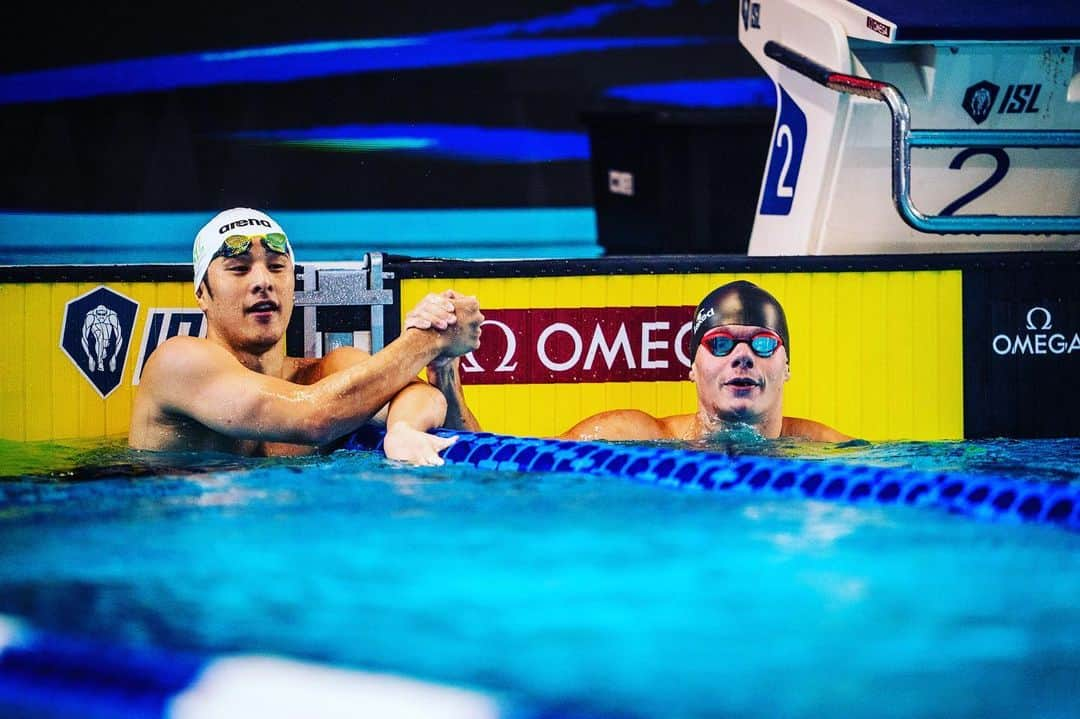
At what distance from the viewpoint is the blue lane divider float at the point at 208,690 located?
6.24ft

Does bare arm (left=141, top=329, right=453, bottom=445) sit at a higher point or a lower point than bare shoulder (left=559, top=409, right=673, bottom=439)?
higher

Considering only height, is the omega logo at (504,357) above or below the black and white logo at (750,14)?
below

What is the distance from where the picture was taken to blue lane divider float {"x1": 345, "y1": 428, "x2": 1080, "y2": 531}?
3.28 metres

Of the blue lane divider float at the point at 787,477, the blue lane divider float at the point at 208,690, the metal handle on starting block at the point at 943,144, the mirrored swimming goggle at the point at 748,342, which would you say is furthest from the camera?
the metal handle on starting block at the point at 943,144

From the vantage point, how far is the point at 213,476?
3.77m

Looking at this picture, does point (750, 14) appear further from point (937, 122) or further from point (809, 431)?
point (809, 431)

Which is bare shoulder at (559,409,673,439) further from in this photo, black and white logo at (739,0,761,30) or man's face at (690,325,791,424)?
black and white logo at (739,0,761,30)

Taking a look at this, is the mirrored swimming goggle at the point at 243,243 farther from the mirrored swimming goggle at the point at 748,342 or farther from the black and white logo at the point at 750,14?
the black and white logo at the point at 750,14

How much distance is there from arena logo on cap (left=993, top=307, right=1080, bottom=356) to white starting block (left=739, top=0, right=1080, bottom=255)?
0.31 metres

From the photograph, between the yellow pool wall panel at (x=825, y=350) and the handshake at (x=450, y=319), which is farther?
the yellow pool wall panel at (x=825, y=350)

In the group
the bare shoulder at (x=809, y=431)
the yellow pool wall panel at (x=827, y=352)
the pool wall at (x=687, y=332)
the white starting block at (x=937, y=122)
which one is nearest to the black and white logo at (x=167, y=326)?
the pool wall at (x=687, y=332)

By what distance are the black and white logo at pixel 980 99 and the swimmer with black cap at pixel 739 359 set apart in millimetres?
1223

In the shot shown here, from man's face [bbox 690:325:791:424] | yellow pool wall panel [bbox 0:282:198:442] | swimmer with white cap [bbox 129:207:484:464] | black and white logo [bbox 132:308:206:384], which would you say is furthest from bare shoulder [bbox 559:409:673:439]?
yellow pool wall panel [bbox 0:282:198:442]

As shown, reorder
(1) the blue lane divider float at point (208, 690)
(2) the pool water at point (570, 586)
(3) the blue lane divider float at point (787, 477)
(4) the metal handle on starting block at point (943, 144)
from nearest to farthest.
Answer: (1) the blue lane divider float at point (208, 690), (2) the pool water at point (570, 586), (3) the blue lane divider float at point (787, 477), (4) the metal handle on starting block at point (943, 144)
